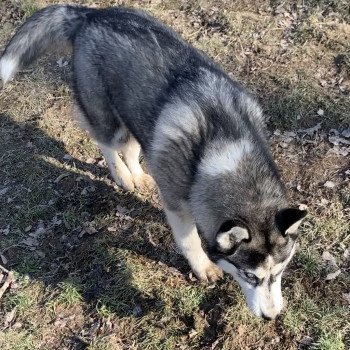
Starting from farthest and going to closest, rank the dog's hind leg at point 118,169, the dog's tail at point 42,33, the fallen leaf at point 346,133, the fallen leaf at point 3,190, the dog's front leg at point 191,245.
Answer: the fallen leaf at point 3,190, the fallen leaf at point 346,133, the dog's hind leg at point 118,169, the dog's tail at point 42,33, the dog's front leg at point 191,245

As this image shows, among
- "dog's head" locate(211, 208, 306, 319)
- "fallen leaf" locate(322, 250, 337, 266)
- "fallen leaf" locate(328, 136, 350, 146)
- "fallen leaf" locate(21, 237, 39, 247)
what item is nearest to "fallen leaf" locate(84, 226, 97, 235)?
"fallen leaf" locate(21, 237, 39, 247)

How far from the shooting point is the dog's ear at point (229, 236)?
334cm

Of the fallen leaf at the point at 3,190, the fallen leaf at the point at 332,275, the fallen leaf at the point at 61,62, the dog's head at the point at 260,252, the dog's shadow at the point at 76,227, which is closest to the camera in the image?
the dog's head at the point at 260,252

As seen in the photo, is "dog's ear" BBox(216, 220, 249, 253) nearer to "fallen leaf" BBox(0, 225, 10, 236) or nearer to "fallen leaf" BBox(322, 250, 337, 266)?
"fallen leaf" BBox(322, 250, 337, 266)

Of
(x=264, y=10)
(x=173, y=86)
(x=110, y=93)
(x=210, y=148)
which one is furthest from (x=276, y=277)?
(x=264, y=10)

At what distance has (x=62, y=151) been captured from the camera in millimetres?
6273

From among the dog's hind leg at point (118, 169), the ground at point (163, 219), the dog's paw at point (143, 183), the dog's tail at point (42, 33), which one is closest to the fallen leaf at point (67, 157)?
the ground at point (163, 219)

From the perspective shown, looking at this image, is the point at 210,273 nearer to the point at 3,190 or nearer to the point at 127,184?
the point at 127,184

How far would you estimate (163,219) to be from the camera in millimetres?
5395

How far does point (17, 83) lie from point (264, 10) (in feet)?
12.3

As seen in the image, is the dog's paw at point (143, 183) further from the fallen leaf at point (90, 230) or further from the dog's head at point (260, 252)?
the dog's head at point (260, 252)

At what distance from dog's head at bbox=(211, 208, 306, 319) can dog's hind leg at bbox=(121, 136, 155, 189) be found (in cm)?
202

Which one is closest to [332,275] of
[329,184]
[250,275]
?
[329,184]

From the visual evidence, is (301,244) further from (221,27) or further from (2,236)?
(221,27)
